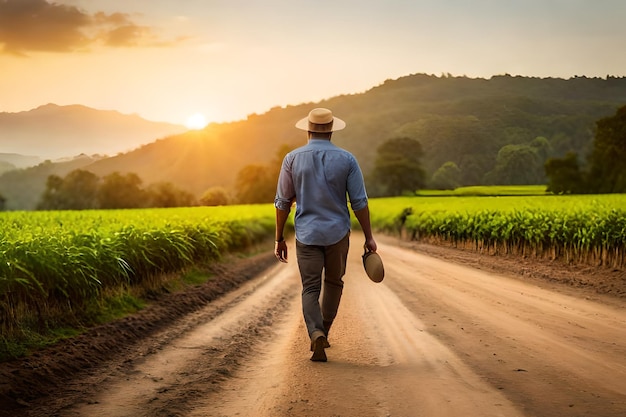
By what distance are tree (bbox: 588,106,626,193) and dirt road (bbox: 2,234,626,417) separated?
229 feet

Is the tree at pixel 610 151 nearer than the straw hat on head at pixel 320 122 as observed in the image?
No

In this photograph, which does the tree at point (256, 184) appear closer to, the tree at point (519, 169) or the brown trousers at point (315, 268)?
the tree at point (519, 169)

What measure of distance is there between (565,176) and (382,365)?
80009mm

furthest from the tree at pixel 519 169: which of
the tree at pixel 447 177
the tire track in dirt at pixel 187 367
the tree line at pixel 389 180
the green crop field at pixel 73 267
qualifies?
the tire track in dirt at pixel 187 367

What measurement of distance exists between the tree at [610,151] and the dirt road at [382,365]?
6966 cm

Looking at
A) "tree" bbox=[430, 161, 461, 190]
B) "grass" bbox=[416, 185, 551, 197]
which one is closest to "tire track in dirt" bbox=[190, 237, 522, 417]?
"grass" bbox=[416, 185, 551, 197]

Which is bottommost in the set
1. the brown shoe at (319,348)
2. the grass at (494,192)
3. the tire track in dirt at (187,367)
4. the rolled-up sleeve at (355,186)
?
the tire track in dirt at (187,367)

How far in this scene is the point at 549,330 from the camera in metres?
8.34

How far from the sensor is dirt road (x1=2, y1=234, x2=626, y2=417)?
5.16 metres

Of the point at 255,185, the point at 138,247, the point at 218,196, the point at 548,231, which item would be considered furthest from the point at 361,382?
the point at 218,196

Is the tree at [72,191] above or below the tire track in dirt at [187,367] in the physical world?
above

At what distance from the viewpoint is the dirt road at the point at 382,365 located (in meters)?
5.16

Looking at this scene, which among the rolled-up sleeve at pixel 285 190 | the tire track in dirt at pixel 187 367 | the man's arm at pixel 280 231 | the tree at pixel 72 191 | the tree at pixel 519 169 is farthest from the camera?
the tree at pixel 519 169

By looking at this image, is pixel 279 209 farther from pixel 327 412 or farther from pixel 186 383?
pixel 327 412
